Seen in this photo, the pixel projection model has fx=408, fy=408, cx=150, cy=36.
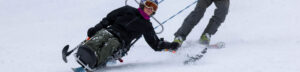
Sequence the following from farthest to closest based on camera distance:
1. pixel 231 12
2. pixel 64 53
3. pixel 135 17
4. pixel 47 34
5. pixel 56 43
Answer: pixel 231 12 → pixel 47 34 → pixel 56 43 → pixel 135 17 → pixel 64 53

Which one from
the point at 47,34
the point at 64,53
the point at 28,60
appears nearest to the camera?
the point at 64,53

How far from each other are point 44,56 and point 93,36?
1920mm

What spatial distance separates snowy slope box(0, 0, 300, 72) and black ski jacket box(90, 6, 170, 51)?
35 cm

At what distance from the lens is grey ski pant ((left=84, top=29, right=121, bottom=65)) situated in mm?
4879

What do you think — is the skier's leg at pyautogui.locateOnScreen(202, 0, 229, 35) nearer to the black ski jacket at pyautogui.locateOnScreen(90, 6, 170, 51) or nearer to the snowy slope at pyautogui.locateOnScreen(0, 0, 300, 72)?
the snowy slope at pyautogui.locateOnScreen(0, 0, 300, 72)

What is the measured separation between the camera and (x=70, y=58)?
6387mm

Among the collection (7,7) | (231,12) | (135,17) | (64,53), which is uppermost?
(231,12)

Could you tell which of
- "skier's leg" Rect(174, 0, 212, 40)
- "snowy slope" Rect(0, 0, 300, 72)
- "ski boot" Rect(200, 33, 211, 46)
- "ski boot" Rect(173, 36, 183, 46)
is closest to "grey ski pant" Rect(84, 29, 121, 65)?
"snowy slope" Rect(0, 0, 300, 72)

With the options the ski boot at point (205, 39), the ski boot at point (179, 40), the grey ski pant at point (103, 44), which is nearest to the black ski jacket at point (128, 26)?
the grey ski pant at point (103, 44)

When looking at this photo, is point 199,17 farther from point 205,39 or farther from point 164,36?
point 164,36

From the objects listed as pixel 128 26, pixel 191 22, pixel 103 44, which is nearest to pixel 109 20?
pixel 128 26

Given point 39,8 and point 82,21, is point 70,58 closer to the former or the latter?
point 82,21

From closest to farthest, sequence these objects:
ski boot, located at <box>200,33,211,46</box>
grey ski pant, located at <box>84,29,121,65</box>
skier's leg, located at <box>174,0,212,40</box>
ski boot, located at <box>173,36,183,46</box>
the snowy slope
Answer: grey ski pant, located at <box>84,29,121,65</box>, the snowy slope, ski boot, located at <box>173,36,183,46</box>, skier's leg, located at <box>174,0,212,40</box>, ski boot, located at <box>200,33,211,46</box>

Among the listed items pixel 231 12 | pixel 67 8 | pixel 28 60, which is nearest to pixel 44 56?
pixel 28 60
